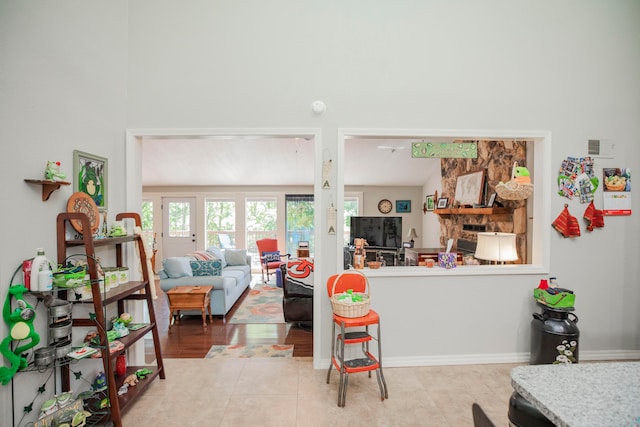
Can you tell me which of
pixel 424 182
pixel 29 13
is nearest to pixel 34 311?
pixel 29 13

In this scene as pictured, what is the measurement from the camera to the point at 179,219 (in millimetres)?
→ 7785

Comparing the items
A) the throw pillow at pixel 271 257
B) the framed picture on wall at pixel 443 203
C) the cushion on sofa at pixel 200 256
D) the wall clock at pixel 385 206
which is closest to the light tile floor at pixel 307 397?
the cushion on sofa at pixel 200 256

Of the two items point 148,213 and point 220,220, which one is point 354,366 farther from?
point 148,213

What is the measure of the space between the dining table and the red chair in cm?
577

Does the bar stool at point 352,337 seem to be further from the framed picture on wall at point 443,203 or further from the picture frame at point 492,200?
the framed picture on wall at point 443,203

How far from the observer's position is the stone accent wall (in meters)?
3.54

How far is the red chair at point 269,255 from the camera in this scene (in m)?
6.63

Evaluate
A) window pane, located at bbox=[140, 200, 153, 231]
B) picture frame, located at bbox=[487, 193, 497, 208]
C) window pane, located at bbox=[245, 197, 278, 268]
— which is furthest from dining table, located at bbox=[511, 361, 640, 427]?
window pane, located at bbox=[140, 200, 153, 231]

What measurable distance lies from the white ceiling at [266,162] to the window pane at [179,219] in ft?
1.88

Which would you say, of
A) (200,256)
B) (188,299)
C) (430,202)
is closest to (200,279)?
(188,299)

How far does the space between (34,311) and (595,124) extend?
4589 millimetres

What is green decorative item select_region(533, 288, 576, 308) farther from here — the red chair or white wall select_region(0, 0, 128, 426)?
the red chair

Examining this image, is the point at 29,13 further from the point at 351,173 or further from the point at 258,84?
the point at 351,173

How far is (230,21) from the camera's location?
268cm
